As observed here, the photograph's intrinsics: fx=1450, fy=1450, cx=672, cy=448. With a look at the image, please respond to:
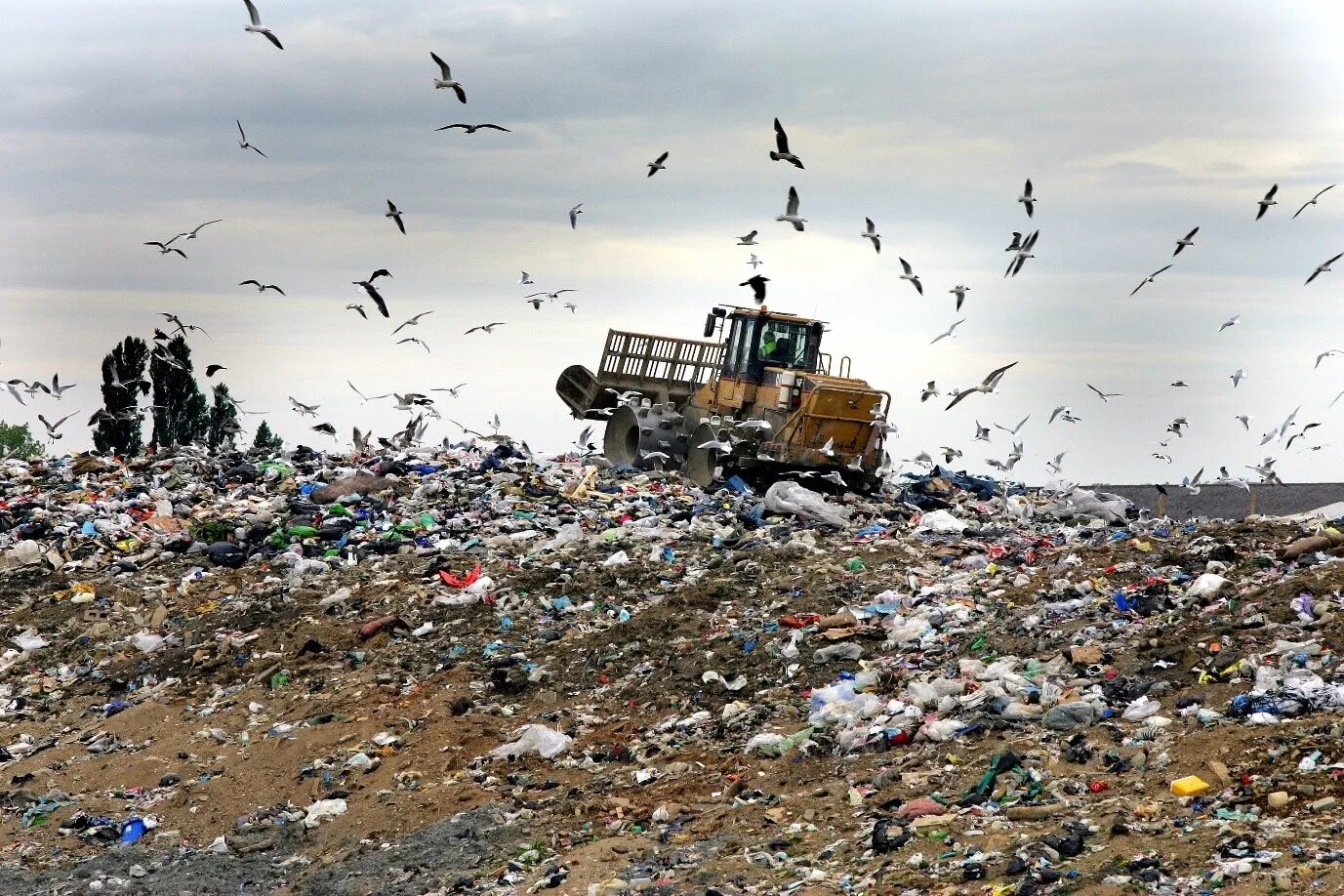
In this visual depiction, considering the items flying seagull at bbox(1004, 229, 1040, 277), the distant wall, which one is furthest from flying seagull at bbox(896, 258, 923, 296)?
the distant wall

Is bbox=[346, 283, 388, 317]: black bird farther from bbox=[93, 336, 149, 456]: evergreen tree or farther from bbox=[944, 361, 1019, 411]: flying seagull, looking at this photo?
bbox=[93, 336, 149, 456]: evergreen tree

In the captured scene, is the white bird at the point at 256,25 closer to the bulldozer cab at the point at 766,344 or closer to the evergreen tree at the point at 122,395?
the bulldozer cab at the point at 766,344

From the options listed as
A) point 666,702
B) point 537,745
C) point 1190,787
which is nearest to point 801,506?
point 666,702

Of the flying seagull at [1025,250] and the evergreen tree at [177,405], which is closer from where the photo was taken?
the flying seagull at [1025,250]

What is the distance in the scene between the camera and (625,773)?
7637 mm

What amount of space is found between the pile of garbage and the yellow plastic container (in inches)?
0.4

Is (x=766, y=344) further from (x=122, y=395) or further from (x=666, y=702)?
(x=122, y=395)

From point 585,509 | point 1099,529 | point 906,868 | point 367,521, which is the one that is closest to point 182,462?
point 367,521

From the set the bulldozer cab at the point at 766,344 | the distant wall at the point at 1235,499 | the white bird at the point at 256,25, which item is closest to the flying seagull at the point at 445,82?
the white bird at the point at 256,25

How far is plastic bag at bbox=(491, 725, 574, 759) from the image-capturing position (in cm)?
802

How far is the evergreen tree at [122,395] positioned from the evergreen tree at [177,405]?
0.33 meters

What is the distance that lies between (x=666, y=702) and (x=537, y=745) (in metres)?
0.84

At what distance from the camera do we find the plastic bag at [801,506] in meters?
12.8

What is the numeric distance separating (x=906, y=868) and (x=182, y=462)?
39.7 feet
